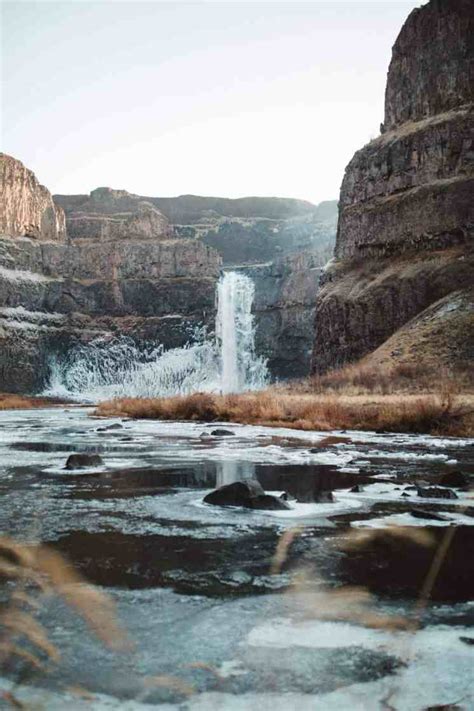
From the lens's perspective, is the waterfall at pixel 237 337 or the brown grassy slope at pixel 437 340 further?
the waterfall at pixel 237 337

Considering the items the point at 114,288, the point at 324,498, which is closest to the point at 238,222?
the point at 114,288

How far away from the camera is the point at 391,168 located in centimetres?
5234

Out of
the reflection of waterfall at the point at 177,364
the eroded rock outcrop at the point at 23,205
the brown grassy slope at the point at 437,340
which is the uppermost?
the eroded rock outcrop at the point at 23,205

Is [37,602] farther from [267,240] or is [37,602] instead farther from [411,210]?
[267,240]

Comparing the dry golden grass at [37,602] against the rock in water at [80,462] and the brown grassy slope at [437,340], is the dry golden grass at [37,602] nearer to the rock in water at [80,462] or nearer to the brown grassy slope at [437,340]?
the rock in water at [80,462]

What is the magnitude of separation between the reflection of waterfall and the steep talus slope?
2278 millimetres

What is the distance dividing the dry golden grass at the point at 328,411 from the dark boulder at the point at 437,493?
1104cm

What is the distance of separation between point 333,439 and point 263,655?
16153 millimetres

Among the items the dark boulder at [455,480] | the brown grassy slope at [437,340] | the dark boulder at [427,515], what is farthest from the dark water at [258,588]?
the brown grassy slope at [437,340]

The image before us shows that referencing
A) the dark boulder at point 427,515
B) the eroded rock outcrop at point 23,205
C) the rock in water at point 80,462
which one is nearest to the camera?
the dark boulder at point 427,515

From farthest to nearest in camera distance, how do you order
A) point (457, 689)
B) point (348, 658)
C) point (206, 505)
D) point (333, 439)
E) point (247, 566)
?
point (333, 439) → point (206, 505) → point (247, 566) → point (348, 658) → point (457, 689)

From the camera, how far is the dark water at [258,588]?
146 inches

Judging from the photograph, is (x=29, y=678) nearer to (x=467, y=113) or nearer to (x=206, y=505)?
(x=206, y=505)

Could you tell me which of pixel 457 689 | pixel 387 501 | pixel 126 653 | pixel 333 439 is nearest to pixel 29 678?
pixel 126 653
